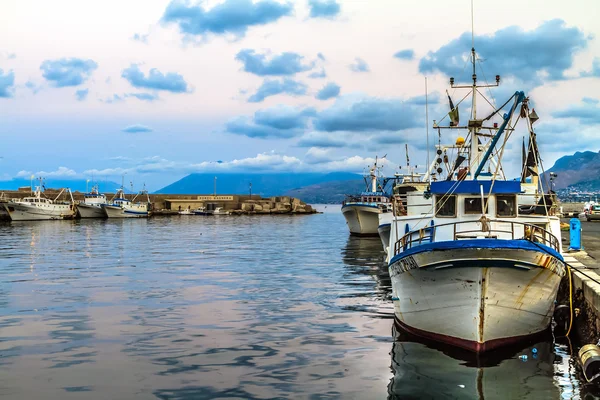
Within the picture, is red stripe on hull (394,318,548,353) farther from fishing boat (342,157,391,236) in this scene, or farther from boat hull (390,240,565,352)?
fishing boat (342,157,391,236)

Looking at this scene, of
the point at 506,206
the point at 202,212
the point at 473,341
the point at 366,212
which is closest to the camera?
the point at 473,341

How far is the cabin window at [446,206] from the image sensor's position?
55.4 feet

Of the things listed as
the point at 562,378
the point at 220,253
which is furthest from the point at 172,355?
the point at 220,253

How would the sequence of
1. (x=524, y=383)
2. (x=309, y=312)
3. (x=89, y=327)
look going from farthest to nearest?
(x=309, y=312)
(x=89, y=327)
(x=524, y=383)

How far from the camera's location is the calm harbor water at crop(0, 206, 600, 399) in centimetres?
1176

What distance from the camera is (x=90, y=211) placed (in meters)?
118

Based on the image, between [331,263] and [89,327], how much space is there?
20.3m

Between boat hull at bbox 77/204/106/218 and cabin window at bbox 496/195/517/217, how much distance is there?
10942 centimetres

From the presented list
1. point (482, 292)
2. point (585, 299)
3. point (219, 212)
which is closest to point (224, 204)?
point (219, 212)

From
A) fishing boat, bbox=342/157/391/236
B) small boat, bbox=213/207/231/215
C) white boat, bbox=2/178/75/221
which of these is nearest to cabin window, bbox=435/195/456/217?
fishing boat, bbox=342/157/391/236

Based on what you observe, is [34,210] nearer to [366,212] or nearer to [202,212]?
[202,212]

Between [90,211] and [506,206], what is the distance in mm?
111988

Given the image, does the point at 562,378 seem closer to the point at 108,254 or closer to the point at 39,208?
the point at 108,254

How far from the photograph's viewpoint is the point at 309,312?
19.8 m
